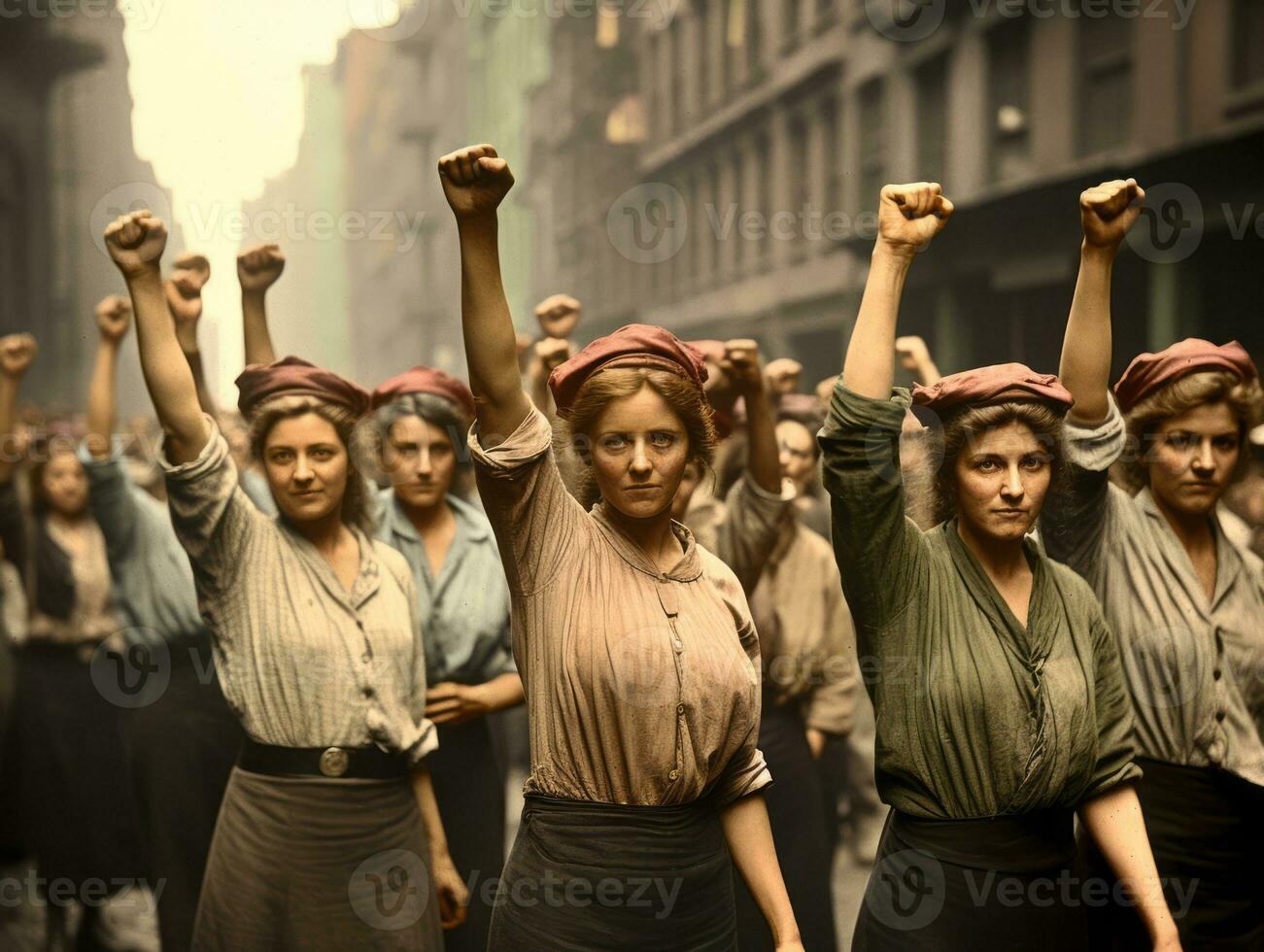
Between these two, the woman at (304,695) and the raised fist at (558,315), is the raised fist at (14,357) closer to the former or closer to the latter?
the woman at (304,695)

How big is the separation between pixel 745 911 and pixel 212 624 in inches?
72.8

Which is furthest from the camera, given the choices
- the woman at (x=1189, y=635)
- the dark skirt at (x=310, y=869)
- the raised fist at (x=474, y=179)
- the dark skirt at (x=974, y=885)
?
the woman at (x=1189, y=635)

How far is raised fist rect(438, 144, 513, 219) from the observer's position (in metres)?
2.68

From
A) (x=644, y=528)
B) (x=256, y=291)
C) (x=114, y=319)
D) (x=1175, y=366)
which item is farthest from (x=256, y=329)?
(x=1175, y=366)

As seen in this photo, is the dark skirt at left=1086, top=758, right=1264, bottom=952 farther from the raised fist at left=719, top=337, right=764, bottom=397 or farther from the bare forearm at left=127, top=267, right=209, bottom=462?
the bare forearm at left=127, top=267, right=209, bottom=462

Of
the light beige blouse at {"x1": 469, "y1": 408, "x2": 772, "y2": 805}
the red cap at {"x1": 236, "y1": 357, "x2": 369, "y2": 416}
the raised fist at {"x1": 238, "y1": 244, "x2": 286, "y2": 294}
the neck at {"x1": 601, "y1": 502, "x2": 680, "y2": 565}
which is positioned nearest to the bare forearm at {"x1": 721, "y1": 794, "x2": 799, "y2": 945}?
the light beige blouse at {"x1": 469, "y1": 408, "x2": 772, "y2": 805}

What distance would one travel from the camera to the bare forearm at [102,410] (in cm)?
408

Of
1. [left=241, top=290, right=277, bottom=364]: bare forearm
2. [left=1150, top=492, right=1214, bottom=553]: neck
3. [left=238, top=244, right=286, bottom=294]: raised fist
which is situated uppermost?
[left=238, top=244, right=286, bottom=294]: raised fist

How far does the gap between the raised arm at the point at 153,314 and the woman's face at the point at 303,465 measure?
331 mm

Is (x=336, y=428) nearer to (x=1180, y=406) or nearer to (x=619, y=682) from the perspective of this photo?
(x=619, y=682)

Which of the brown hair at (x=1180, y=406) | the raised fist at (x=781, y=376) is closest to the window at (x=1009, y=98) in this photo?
the raised fist at (x=781, y=376)

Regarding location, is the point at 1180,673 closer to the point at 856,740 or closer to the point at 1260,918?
the point at 1260,918

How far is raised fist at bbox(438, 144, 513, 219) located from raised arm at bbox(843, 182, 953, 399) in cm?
82

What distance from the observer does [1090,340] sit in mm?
3441
